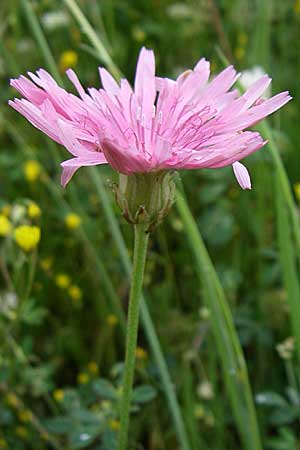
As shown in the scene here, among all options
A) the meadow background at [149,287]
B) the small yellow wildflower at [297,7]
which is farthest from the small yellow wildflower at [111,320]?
the small yellow wildflower at [297,7]

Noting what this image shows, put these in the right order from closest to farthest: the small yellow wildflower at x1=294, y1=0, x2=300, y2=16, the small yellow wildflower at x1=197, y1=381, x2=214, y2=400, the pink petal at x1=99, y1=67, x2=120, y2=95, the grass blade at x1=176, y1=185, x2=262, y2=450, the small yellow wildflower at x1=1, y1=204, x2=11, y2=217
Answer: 1. the pink petal at x1=99, y1=67, x2=120, y2=95
2. the grass blade at x1=176, y1=185, x2=262, y2=450
3. the small yellow wildflower at x1=197, y1=381, x2=214, y2=400
4. the small yellow wildflower at x1=1, y1=204, x2=11, y2=217
5. the small yellow wildflower at x1=294, y1=0, x2=300, y2=16

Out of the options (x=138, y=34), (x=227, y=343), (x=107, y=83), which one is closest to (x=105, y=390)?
(x=227, y=343)

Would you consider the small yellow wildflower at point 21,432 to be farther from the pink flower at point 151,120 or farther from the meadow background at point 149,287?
the pink flower at point 151,120

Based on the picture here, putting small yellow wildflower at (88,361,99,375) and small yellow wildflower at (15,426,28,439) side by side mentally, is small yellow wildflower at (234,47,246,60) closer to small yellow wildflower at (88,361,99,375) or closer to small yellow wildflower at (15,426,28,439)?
small yellow wildflower at (88,361,99,375)

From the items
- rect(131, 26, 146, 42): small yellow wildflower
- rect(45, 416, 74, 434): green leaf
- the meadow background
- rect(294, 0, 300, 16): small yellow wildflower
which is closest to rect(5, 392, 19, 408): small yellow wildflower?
the meadow background

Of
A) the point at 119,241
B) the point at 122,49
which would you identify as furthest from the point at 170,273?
the point at 122,49

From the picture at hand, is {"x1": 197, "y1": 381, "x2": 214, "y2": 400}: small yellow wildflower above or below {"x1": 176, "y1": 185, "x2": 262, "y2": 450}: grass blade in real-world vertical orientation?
below

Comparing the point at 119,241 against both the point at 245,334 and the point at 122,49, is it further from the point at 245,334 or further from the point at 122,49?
the point at 122,49
